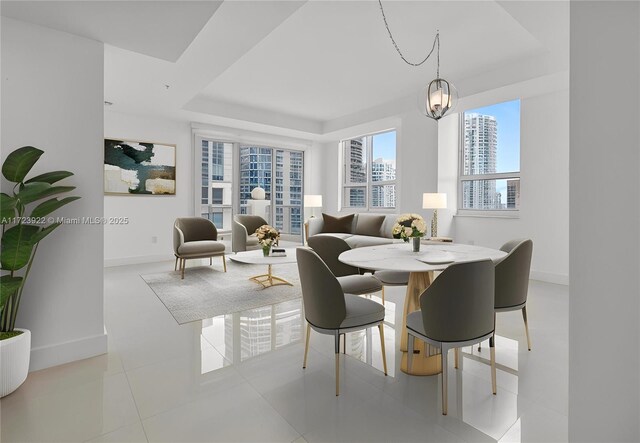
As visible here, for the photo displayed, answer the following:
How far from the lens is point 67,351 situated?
92.0 inches

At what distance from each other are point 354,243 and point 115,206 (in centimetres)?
427

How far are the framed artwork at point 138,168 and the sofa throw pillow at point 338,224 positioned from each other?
306cm

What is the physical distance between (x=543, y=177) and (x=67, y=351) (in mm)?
5806

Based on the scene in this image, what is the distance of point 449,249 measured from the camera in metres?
2.71

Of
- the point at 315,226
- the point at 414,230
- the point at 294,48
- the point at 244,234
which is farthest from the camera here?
the point at 315,226

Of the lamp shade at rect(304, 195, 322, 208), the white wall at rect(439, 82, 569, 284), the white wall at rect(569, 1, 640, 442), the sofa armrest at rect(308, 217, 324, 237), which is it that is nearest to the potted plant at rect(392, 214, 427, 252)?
the white wall at rect(569, 1, 640, 442)

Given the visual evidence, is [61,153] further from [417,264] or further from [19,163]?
[417,264]

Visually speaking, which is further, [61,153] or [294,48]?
[294,48]

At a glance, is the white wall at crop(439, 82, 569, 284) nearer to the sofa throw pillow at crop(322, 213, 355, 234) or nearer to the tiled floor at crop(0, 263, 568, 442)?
the tiled floor at crop(0, 263, 568, 442)

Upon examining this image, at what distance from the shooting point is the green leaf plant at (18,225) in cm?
190

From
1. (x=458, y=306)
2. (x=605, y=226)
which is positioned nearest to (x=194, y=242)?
(x=458, y=306)

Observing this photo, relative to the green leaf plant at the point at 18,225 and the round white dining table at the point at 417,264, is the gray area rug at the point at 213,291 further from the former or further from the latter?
the round white dining table at the point at 417,264

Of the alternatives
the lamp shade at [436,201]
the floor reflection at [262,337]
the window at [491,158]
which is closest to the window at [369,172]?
the window at [491,158]

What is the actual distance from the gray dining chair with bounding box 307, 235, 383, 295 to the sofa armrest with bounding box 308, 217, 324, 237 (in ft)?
11.6
